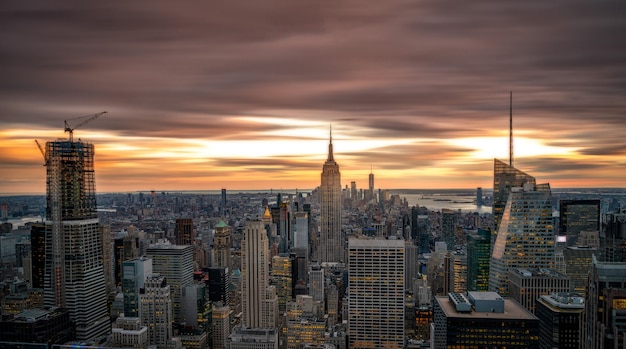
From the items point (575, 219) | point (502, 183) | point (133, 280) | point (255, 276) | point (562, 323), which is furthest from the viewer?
point (255, 276)

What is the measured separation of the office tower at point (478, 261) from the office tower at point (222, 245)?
1229 cm

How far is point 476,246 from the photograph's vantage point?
2205cm

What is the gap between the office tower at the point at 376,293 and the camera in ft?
62.5

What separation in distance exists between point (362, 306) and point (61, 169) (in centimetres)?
1241

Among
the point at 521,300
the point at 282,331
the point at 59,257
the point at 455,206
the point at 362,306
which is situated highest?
the point at 455,206

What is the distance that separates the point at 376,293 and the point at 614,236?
29.2 feet

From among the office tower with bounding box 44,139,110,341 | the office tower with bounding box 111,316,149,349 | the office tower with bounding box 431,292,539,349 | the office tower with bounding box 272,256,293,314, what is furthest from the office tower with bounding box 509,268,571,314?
the office tower with bounding box 44,139,110,341

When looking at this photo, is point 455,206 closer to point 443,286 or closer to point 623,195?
point 443,286

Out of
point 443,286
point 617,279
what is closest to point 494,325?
point 617,279

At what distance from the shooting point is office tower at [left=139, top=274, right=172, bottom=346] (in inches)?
645

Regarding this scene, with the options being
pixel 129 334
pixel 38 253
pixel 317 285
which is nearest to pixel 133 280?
pixel 38 253

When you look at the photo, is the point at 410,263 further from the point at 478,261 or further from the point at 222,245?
the point at 222,245

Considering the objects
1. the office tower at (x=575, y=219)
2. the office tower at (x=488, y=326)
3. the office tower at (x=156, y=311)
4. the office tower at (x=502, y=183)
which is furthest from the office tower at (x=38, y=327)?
the office tower at (x=575, y=219)

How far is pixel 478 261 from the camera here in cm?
2170
